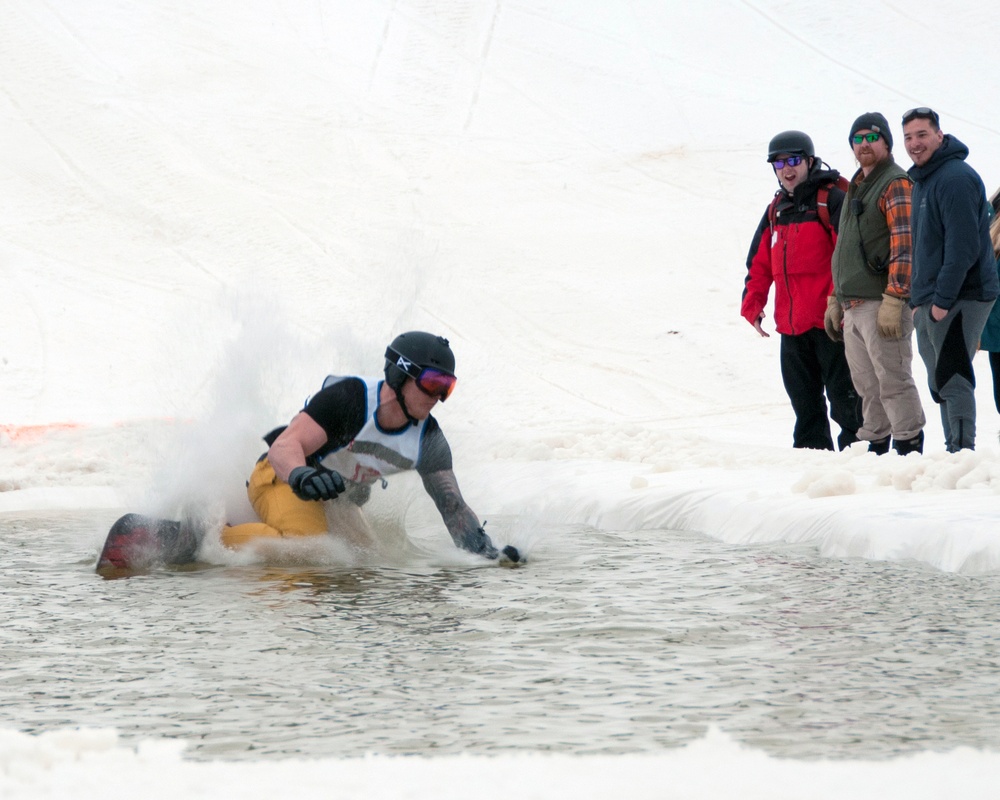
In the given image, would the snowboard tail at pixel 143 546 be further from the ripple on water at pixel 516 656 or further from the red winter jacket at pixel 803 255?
the red winter jacket at pixel 803 255

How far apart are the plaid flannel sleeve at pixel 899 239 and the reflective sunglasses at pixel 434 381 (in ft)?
9.27

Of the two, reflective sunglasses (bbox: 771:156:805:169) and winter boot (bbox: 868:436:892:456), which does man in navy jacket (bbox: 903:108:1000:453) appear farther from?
reflective sunglasses (bbox: 771:156:805:169)

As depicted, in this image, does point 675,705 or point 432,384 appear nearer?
point 675,705

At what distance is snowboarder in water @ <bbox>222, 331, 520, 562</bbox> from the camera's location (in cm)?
532

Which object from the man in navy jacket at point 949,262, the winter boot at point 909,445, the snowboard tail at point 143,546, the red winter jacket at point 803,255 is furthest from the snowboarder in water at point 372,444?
the red winter jacket at point 803,255

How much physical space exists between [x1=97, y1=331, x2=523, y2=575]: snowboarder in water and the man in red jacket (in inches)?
109

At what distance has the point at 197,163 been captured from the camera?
22.4 metres

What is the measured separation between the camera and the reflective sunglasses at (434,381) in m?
5.29

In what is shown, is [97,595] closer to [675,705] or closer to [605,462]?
[675,705]

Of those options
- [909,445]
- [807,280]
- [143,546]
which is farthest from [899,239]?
[143,546]

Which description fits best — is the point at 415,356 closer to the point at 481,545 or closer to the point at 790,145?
the point at 481,545

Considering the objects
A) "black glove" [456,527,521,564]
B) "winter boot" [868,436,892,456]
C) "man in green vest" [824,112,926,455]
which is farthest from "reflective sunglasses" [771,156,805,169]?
"black glove" [456,527,521,564]

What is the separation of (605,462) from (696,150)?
17.6m

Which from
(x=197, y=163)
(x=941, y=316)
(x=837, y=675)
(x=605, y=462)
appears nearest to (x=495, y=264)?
(x=197, y=163)
